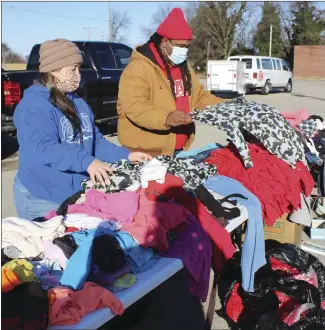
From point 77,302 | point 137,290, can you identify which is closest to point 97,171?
point 137,290

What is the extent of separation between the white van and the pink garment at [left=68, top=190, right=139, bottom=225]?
2337cm

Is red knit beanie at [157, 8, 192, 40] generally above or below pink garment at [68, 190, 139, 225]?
above

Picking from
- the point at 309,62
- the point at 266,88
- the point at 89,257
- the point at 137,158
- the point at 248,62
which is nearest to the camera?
the point at 89,257

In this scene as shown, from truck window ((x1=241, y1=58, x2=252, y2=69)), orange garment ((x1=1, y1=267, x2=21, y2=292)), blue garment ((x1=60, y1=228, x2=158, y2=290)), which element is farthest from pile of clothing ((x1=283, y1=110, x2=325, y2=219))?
truck window ((x1=241, y1=58, x2=252, y2=69))

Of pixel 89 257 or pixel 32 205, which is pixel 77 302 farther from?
pixel 32 205

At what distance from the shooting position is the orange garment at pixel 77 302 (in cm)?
194

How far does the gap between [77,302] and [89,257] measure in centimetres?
25

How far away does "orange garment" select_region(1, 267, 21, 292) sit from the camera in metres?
1.89

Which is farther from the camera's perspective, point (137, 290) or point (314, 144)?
point (314, 144)

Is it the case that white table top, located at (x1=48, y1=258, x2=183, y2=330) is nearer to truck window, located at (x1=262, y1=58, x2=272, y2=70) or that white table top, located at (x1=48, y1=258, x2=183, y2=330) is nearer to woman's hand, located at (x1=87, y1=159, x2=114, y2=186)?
woman's hand, located at (x1=87, y1=159, x2=114, y2=186)

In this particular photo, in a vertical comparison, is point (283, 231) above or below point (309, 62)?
below

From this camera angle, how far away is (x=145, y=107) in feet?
11.5

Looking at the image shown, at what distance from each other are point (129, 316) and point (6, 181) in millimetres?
4932

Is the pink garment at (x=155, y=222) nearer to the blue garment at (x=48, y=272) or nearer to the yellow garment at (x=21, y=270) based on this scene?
the blue garment at (x=48, y=272)
